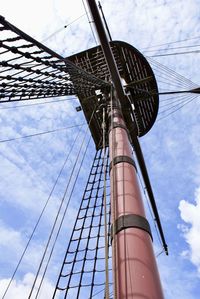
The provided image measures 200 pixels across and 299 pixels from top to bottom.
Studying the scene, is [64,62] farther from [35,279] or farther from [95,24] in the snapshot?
[35,279]

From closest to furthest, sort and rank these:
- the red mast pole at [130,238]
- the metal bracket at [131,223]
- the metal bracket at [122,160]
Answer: the red mast pole at [130,238] → the metal bracket at [131,223] → the metal bracket at [122,160]

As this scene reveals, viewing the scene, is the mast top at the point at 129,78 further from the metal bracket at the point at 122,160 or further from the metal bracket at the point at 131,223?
the metal bracket at the point at 131,223

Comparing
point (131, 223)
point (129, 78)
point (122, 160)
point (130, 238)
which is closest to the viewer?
point (130, 238)

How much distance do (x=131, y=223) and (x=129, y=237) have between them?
156mm

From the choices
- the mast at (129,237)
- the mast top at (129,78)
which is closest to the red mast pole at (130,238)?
the mast at (129,237)

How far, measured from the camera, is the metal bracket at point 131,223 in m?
2.63

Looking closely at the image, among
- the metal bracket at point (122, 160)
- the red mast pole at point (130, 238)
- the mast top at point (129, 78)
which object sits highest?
the mast top at point (129, 78)

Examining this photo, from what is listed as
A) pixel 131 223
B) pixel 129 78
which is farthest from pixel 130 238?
pixel 129 78

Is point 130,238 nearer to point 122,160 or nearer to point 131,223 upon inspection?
point 131,223

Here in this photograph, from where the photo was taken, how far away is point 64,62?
5.10m

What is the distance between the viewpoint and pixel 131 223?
104 inches

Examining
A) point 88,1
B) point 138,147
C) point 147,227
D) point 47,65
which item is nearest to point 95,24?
point 88,1

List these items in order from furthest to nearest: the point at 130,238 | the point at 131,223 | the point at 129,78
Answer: the point at 129,78
the point at 131,223
the point at 130,238

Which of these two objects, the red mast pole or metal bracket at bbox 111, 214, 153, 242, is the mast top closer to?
the red mast pole
